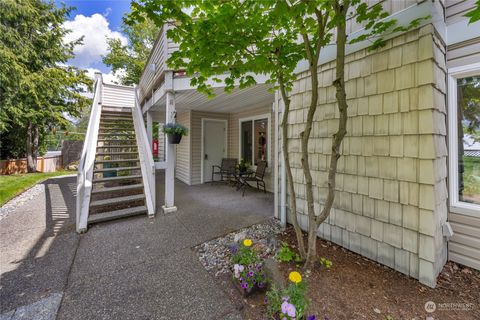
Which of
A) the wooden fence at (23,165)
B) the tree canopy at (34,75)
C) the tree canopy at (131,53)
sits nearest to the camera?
the tree canopy at (34,75)

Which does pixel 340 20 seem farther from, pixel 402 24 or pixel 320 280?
pixel 320 280

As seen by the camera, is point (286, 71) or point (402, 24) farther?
point (286, 71)

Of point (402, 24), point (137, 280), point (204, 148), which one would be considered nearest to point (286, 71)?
point (402, 24)

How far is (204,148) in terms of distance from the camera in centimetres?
654

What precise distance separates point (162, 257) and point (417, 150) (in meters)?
2.87

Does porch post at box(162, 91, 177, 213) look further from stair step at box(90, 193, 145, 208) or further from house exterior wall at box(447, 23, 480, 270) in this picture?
house exterior wall at box(447, 23, 480, 270)

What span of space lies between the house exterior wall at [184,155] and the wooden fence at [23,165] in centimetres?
Answer: 700

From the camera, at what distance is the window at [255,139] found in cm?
552

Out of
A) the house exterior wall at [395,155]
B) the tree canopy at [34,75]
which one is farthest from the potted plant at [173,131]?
the tree canopy at [34,75]

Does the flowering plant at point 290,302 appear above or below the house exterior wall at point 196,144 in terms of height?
below

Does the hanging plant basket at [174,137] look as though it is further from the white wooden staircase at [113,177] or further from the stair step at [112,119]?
the stair step at [112,119]

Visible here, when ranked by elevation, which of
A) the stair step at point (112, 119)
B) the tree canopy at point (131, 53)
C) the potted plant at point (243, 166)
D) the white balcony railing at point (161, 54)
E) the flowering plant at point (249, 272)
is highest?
the tree canopy at point (131, 53)

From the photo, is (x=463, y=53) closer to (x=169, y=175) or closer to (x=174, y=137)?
(x=174, y=137)

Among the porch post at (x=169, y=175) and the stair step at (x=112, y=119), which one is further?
the stair step at (x=112, y=119)
